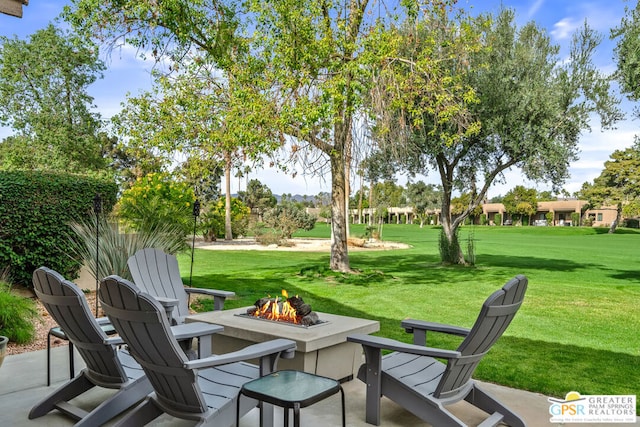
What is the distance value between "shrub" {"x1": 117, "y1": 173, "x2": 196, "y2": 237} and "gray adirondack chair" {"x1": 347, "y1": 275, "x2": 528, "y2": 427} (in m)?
6.42

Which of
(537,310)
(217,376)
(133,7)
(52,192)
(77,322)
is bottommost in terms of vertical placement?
(537,310)

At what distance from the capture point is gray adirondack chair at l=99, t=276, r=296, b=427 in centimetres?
259

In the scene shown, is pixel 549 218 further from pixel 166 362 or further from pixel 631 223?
pixel 166 362

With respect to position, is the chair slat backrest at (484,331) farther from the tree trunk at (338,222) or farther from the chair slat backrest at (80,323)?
the tree trunk at (338,222)

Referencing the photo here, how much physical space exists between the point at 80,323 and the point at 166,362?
0.84 meters

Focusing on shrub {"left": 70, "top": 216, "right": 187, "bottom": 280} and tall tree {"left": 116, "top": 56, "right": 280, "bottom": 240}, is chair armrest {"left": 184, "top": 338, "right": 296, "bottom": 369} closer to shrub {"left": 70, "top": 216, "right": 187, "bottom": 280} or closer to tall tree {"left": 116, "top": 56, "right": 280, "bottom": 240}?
shrub {"left": 70, "top": 216, "right": 187, "bottom": 280}

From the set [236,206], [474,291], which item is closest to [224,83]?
[474,291]

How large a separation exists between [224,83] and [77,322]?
30.9 feet

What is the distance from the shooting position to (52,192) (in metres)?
7.65

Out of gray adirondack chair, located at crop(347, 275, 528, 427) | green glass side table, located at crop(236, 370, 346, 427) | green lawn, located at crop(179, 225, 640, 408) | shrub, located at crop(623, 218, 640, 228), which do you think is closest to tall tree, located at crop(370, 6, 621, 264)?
green lawn, located at crop(179, 225, 640, 408)

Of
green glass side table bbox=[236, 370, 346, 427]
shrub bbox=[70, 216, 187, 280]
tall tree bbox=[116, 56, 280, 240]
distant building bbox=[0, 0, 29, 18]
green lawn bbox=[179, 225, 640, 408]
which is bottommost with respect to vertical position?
green lawn bbox=[179, 225, 640, 408]

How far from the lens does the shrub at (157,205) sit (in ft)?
31.1

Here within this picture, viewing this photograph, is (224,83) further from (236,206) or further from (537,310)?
(236,206)

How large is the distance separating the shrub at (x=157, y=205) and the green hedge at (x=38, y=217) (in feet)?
4.03
